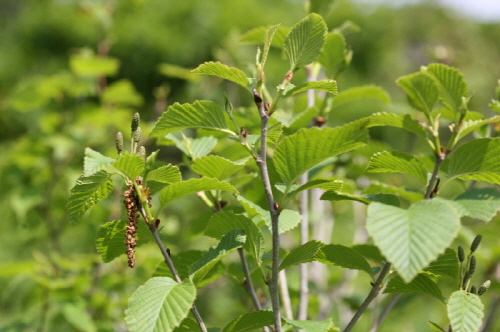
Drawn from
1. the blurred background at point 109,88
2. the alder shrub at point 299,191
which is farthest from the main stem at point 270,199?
the blurred background at point 109,88

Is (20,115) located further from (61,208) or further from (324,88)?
(324,88)

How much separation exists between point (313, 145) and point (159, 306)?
0.28m

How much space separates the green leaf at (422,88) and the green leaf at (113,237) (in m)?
0.45

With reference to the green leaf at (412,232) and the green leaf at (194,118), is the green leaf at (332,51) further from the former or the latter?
the green leaf at (412,232)

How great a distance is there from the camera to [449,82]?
65 centimetres

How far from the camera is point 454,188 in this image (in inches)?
161

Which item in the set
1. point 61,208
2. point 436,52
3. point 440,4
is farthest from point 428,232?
point 440,4

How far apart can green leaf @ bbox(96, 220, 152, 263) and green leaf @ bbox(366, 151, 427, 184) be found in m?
0.35

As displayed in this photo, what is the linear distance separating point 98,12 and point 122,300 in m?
1.26

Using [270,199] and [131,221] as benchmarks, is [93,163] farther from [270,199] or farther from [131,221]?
[270,199]

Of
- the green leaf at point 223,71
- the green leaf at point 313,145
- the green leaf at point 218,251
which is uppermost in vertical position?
the green leaf at point 223,71

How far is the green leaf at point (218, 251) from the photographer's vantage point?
0.62 metres

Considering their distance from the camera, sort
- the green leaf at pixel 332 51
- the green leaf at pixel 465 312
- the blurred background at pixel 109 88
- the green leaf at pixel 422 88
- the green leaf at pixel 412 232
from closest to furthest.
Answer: the green leaf at pixel 412 232 → the green leaf at pixel 465 312 → the green leaf at pixel 422 88 → the green leaf at pixel 332 51 → the blurred background at pixel 109 88

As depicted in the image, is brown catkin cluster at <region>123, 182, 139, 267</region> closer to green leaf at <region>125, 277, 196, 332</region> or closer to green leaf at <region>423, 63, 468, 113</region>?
green leaf at <region>125, 277, 196, 332</region>
